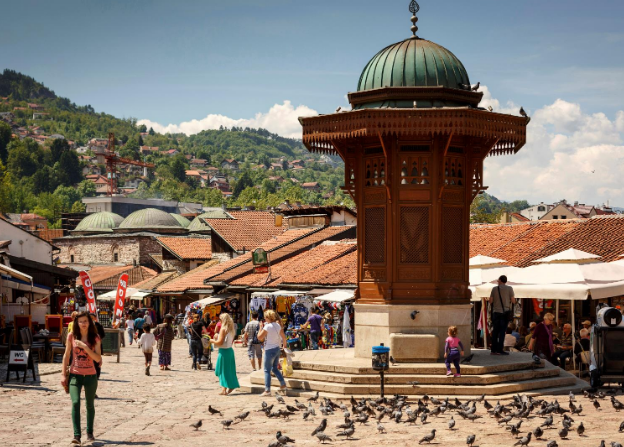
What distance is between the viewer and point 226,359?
1493cm

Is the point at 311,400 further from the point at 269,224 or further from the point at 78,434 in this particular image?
the point at 269,224

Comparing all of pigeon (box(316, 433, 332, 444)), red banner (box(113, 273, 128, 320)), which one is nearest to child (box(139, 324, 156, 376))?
red banner (box(113, 273, 128, 320))

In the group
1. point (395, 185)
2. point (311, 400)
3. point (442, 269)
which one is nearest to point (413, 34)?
point (395, 185)

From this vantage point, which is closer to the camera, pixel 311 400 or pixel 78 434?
pixel 78 434

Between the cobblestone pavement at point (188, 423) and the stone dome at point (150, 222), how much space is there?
6939 centimetres

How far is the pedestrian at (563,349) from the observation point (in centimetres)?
1716

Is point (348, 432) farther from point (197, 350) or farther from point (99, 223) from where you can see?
point (99, 223)

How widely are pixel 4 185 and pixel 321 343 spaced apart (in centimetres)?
10117

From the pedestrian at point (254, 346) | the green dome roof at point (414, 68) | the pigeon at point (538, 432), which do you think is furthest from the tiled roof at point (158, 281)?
the pigeon at point (538, 432)

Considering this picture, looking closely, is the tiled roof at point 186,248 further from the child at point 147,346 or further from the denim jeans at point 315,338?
the child at point 147,346

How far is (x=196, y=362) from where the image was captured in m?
21.3

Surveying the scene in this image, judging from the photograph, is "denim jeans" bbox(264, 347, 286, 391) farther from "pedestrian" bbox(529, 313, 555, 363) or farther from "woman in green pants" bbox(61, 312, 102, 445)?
"pedestrian" bbox(529, 313, 555, 363)

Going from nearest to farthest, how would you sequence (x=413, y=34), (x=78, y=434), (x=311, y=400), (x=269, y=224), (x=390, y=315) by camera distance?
(x=78, y=434) → (x=311, y=400) → (x=390, y=315) → (x=413, y=34) → (x=269, y=224)

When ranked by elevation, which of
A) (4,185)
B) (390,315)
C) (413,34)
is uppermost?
(4,185)
